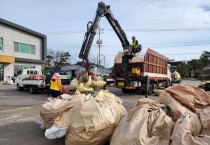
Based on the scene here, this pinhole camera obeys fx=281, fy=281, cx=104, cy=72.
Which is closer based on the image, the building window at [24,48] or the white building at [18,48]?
the white building at [18,48]

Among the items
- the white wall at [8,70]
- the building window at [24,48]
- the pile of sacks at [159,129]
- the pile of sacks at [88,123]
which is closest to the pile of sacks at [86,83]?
the pile of sacks at [88,123]

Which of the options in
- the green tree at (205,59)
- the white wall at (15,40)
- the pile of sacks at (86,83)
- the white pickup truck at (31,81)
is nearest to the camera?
the pile of sacks at (86,83)

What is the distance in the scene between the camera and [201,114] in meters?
4.20

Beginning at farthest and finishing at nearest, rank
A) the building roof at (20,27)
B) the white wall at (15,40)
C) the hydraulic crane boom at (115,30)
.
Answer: the white wall at (15,40) → the building roof at (20,27) → the hydraulic crane boom at (115,30)

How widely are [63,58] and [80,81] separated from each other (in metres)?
56.7

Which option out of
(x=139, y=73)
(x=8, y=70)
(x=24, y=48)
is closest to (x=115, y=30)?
(x=139, y=73)

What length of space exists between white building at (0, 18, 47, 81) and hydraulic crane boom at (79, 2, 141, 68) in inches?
702

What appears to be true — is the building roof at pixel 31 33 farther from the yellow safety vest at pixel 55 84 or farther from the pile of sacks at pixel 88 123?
the pile of sacks at pixel 88 123

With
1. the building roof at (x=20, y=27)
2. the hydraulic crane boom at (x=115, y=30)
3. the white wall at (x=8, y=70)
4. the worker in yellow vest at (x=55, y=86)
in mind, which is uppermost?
the building roof at (x=20, y=27)

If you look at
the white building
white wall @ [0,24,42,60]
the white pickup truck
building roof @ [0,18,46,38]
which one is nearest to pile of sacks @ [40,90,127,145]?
the white pickup truck

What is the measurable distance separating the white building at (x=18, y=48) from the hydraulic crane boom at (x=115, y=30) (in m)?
17.8

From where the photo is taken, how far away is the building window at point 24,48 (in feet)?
109

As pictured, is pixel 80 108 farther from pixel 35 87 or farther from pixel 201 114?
pixel 35 87

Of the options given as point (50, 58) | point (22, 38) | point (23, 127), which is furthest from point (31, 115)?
point (50, 58)
